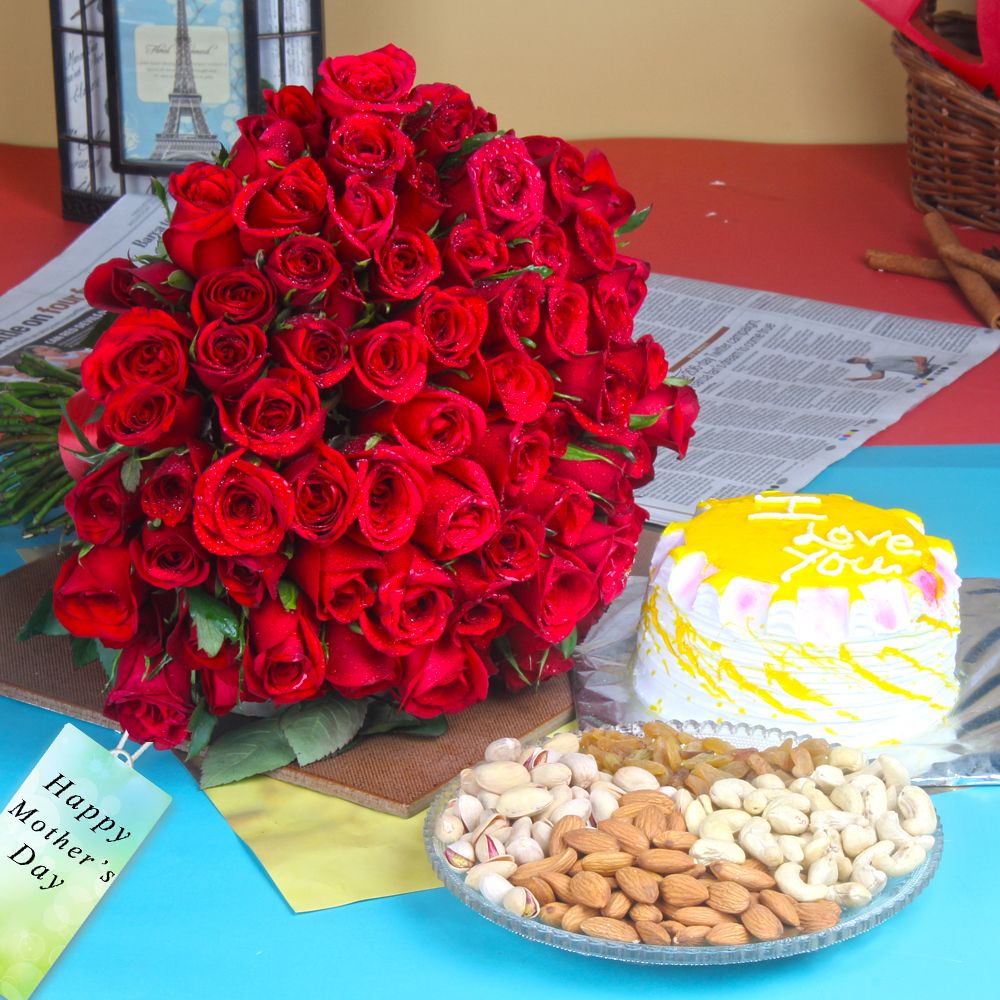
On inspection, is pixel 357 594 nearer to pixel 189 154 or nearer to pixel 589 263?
pixel 589 263

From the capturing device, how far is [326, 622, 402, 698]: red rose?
0.58 metres

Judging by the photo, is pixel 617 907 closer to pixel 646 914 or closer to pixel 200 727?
pixel 646 914

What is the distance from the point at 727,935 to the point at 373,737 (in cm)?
22

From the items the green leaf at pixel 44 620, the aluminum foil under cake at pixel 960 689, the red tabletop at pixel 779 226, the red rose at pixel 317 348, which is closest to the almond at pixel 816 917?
the aluminum foil under cake at pixel 960 689

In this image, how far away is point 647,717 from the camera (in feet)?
2.14

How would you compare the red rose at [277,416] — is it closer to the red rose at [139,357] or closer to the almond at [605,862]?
the red rose at [139,357]

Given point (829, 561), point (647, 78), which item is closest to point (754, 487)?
point (829, 561)

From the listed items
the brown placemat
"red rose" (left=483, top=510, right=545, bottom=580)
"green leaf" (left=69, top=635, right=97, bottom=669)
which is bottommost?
the brown placemat

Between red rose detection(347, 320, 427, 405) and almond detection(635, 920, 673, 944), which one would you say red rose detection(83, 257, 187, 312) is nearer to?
red rose detection(347, 320, 427, 405)

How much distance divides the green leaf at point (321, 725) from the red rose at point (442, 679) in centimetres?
3

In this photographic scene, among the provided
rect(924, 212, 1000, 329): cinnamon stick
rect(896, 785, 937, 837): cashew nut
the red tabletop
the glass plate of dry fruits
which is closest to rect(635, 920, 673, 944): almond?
the glass plate of dry fruits

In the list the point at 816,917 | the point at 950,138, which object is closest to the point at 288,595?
the point at 816,917

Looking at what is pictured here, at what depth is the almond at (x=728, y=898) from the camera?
1.56 feet

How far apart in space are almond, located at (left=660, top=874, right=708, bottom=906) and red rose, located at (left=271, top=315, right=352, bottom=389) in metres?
0.21
